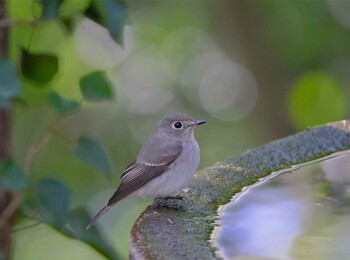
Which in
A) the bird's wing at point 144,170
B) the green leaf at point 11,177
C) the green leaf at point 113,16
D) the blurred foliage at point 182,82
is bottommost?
the blurred foliage at point 182,82

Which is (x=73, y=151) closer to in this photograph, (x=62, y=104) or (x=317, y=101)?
(x=62, y=104)

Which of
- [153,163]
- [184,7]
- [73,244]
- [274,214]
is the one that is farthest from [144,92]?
[274,214]

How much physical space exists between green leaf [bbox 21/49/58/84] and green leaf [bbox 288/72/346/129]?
12.9 ft

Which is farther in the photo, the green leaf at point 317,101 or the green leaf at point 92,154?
the green leaf at point 317,101

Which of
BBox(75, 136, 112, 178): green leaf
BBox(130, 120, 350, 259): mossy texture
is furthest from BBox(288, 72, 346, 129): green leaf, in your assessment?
BBox(75, 136, 112, 178): green leaf

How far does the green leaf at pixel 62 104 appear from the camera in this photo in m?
3.12

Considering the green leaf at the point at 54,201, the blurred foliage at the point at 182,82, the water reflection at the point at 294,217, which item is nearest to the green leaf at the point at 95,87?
Answer: the green leaf at the point at 54,201

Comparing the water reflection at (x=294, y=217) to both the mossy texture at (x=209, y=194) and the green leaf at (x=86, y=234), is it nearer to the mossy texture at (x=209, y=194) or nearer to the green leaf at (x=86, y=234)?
the mossy texture at (x=209, y=194)

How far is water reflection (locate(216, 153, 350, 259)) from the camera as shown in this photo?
9.01ft

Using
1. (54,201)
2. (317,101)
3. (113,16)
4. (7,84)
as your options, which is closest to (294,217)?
(54,201)

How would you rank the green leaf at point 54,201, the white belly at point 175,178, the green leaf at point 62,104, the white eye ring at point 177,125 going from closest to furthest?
the green leaf at point 62,104, the green leaf at point 54,201, the white belly at point 175,178, the white eye ring at point 177,125

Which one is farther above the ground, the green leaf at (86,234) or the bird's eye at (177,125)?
the bird's eye at (177,125)

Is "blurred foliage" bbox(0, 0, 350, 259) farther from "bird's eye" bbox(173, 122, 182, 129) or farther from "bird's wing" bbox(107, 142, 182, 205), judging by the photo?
"bird's wing" bbox(107, 142, 182, 205)

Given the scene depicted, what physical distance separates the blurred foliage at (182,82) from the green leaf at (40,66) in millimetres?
2392
